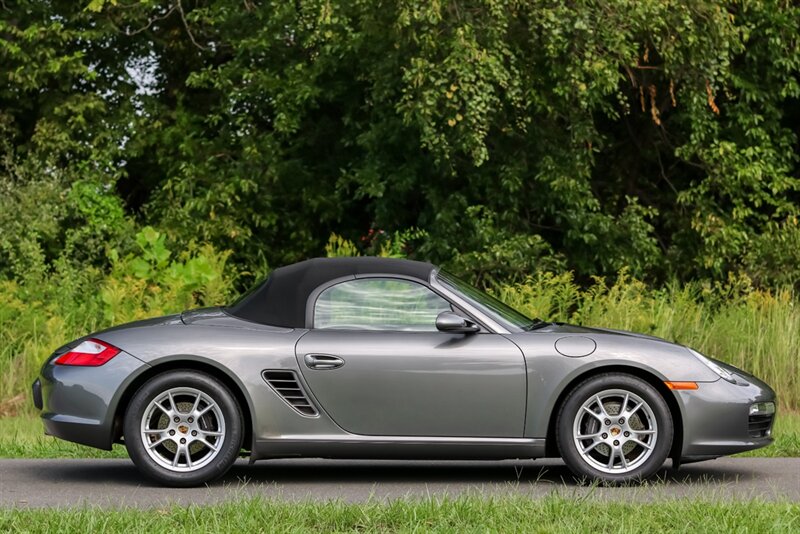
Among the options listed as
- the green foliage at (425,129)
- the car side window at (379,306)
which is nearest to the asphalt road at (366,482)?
the car side window at (379,306)

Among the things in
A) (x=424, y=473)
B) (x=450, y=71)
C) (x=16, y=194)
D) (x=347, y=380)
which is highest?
(x=450, y=71)

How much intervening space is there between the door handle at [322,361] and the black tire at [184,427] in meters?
0.52

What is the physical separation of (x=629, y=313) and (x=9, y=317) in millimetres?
7479

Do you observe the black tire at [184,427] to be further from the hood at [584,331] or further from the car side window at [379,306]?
the hood at [584,331]

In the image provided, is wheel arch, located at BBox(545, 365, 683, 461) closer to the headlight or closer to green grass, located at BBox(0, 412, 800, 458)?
the headlight

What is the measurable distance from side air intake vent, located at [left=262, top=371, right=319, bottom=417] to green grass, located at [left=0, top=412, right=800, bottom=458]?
2.40m

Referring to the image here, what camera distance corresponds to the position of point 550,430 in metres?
8.23

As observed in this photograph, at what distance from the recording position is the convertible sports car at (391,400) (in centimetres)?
807

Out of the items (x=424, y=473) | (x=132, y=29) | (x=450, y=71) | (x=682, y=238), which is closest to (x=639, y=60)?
(x=682, y=238)

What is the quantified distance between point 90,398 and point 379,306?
73.9 inches

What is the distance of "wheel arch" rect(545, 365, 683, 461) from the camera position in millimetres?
8188

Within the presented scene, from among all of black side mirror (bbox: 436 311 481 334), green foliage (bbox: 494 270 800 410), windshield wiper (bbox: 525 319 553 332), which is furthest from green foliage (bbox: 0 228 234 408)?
black side mirror (bbox: 436 311 481 334)

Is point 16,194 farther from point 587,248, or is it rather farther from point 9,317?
point 587,248

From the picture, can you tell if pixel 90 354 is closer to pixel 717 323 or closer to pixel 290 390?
pixel 290 390
